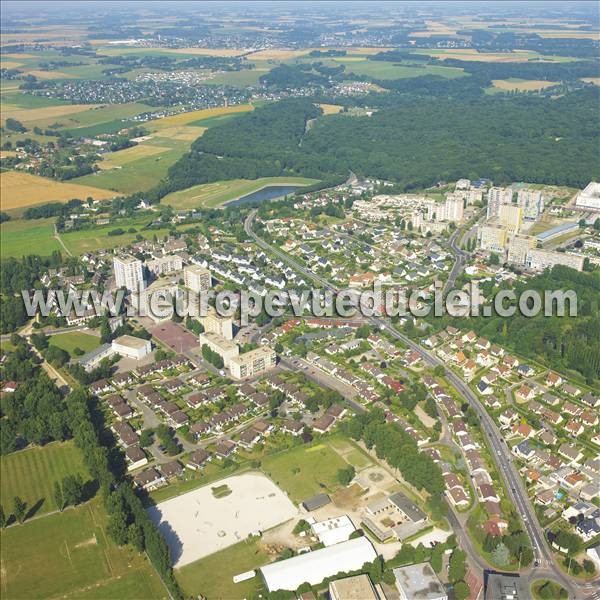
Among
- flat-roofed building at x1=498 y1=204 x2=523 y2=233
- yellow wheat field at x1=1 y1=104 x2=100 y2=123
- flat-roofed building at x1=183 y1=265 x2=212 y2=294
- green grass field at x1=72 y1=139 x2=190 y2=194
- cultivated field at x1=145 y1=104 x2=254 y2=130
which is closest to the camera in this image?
flat-roofed building at x1=183 y1=265 x2=212 y2=294

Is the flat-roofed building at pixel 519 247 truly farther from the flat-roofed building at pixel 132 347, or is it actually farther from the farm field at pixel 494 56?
the farm field at pixel 494 56

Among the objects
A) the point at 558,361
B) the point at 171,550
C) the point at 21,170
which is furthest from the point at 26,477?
the point at 21,170

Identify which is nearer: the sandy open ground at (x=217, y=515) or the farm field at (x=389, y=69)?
the sandy open ground at (x=217, y=515)

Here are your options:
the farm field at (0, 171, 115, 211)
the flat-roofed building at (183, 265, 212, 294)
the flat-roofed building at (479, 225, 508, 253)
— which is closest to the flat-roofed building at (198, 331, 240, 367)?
the flat-roofed building at (183, 265, 212, 294)

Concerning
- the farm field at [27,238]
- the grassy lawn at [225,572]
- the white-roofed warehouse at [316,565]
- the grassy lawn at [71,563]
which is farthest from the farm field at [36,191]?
the white-roofed warehouse at [316,565]

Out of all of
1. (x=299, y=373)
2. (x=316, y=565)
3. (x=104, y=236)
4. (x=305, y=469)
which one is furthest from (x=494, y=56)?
(x=316, y=565)

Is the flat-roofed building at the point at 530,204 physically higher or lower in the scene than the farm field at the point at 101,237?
higher

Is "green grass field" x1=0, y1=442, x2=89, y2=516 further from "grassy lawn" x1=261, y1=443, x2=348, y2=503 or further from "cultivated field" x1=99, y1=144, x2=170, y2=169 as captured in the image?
"cultivated field" x1=99, y1=144, x2=170, y2=169
